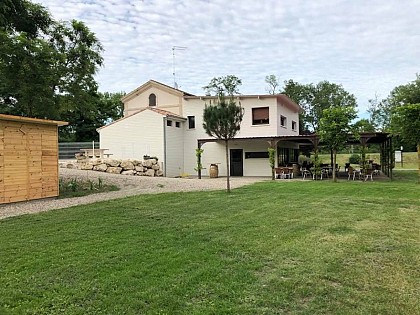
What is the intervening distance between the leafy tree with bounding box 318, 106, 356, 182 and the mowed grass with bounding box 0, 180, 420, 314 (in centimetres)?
1070

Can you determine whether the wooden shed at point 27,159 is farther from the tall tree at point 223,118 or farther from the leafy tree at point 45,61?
the tall tree at point 223,118

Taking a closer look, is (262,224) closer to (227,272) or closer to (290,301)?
(227,272)

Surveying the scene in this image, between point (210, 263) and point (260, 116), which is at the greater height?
point (260, 116)

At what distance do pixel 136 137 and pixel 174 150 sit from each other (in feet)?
8.55

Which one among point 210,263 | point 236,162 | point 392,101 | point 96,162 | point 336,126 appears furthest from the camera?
point 392,101

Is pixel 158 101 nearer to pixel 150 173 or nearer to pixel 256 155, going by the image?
pixel 150 173

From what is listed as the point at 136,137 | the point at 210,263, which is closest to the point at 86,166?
the point at 136,137

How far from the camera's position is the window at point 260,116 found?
2459 cm

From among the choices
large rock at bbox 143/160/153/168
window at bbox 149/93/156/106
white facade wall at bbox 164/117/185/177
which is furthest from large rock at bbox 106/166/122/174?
Result: window at bbox 149/93/156/106

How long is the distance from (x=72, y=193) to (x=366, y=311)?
36.7 feet

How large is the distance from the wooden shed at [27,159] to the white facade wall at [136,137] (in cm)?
1206

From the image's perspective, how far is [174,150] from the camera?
24875 millimetres

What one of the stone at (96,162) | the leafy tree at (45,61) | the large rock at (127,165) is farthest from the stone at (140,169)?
the leafy tree at (45,61)

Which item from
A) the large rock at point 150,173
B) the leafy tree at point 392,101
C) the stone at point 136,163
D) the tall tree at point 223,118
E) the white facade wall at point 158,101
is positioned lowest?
the large rock at point 150,173
